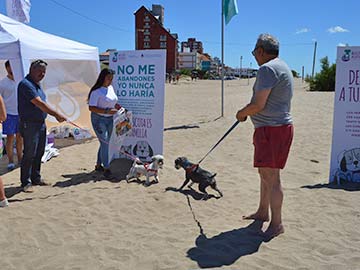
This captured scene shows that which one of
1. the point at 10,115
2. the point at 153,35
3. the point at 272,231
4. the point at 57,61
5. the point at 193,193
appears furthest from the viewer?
the point at 153,35

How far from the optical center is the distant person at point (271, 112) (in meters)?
3.16

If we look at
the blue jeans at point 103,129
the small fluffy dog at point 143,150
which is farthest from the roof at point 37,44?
the small fluffy dog at point 143,150

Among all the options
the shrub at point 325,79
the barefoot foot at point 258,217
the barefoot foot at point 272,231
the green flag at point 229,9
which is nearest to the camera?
the barefoot foot at point 272,231

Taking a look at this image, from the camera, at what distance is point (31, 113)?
4668 millimetres

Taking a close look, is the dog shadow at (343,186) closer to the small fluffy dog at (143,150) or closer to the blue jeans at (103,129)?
the small fluffy dog at (143,150)

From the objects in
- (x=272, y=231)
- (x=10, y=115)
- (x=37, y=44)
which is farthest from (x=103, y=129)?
(x=272, y=231)

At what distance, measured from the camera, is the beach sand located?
122 inches

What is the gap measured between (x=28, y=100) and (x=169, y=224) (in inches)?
91.9

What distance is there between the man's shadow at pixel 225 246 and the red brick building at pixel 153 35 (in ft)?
229

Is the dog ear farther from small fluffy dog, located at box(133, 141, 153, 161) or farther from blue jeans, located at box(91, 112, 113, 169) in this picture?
blue jeans, located at box(91, 112, 113, 169)

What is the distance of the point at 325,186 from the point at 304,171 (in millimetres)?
960

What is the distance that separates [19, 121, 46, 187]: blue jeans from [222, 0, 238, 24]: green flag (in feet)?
27.4

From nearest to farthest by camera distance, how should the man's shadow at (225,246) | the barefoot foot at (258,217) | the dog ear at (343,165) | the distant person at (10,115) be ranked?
the man's shadow at (225,246)
the barefoot foot at (258,217)
the dog ear at (343,165)
the distant person at (10,115)

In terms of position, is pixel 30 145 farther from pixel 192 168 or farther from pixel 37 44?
pixel 37 44
